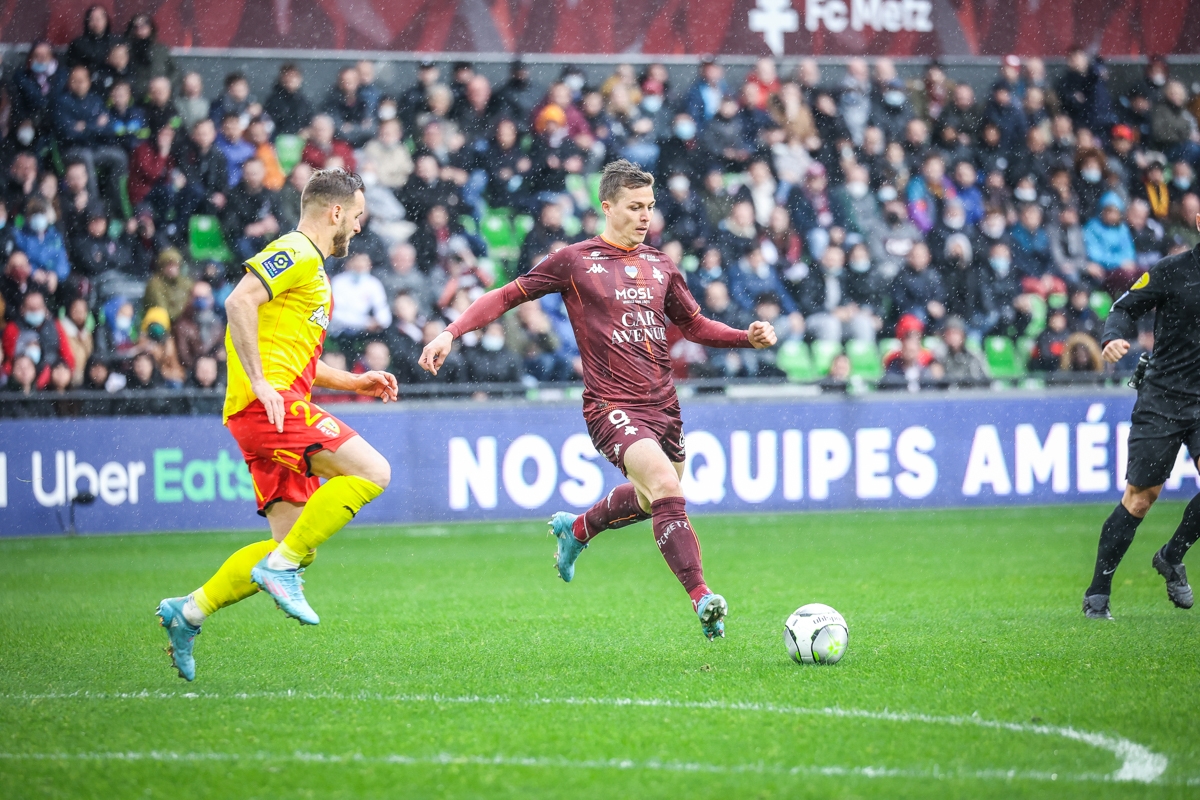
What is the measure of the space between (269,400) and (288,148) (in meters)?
10.1

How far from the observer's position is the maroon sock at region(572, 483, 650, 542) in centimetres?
698

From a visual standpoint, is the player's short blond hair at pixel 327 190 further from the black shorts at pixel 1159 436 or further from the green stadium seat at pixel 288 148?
the green stadium seat at pixel 288 148

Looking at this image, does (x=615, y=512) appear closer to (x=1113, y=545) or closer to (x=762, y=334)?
(x=762, y=334)

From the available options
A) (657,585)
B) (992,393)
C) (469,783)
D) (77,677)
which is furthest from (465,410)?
(469,783)

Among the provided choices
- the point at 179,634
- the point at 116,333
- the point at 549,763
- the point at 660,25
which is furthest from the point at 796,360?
the point at 549,763

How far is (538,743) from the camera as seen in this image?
4473mm

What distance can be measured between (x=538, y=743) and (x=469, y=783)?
510mm

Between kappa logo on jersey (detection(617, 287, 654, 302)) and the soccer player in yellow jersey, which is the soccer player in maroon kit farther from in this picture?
the soccer player in yellow jersey

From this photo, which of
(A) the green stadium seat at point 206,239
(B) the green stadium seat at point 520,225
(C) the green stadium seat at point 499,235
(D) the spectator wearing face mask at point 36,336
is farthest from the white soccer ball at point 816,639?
(A) the green stadium seat at point 206,239

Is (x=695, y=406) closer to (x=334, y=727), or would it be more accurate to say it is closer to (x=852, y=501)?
(x=852, y=501)

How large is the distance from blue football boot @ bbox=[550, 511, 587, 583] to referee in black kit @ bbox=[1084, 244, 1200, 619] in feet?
9.10

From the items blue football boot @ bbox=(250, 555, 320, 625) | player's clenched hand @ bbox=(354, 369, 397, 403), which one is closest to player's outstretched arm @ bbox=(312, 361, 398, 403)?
player's clenched hand @ bbox=(354, 369, 397, 403)

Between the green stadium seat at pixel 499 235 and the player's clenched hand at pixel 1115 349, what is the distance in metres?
8.81

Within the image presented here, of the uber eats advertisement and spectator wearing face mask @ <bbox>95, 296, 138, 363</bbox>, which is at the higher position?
spectator wearing face mask @ <bbox>95, 296, 138, 363</bbox>
